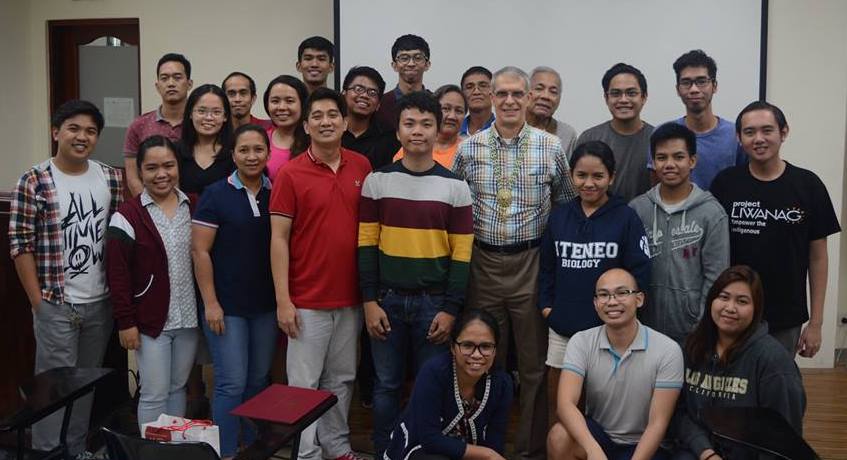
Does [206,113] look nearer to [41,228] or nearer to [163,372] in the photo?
[41,228]

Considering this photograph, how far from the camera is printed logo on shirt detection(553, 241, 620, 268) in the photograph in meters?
2.82

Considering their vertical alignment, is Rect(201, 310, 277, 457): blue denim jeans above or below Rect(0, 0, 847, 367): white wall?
below

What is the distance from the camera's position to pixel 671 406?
254 centimetres

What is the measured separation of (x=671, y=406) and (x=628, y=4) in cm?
307

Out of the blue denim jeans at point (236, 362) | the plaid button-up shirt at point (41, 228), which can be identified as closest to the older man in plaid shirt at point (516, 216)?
the blue denim jeans at point (236, 362)

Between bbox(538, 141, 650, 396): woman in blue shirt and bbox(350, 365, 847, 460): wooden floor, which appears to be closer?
bbox(538, 141, 650, 396): woman in blue shirt

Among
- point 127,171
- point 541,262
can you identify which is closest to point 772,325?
point 541,262

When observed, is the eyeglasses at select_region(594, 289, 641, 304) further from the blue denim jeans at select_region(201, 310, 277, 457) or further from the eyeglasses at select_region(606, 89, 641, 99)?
the blue denim jeans at select_region(201, 310, 277, 457)

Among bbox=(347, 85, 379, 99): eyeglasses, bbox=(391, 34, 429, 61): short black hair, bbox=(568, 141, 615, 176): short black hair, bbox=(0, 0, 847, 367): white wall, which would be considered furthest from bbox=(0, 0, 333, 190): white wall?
bbox=(568, 141, 615, 176): short black hair

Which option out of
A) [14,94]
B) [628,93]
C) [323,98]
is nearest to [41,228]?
[323,98]

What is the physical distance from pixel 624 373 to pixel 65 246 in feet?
6.79

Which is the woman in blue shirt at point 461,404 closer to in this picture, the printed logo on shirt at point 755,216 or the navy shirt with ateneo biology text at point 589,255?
the navy shirt with ateneo biology text at point 589,255

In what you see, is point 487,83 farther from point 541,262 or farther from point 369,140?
point 541,262

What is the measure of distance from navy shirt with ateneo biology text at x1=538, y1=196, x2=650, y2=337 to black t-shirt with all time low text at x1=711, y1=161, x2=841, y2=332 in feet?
1.37
